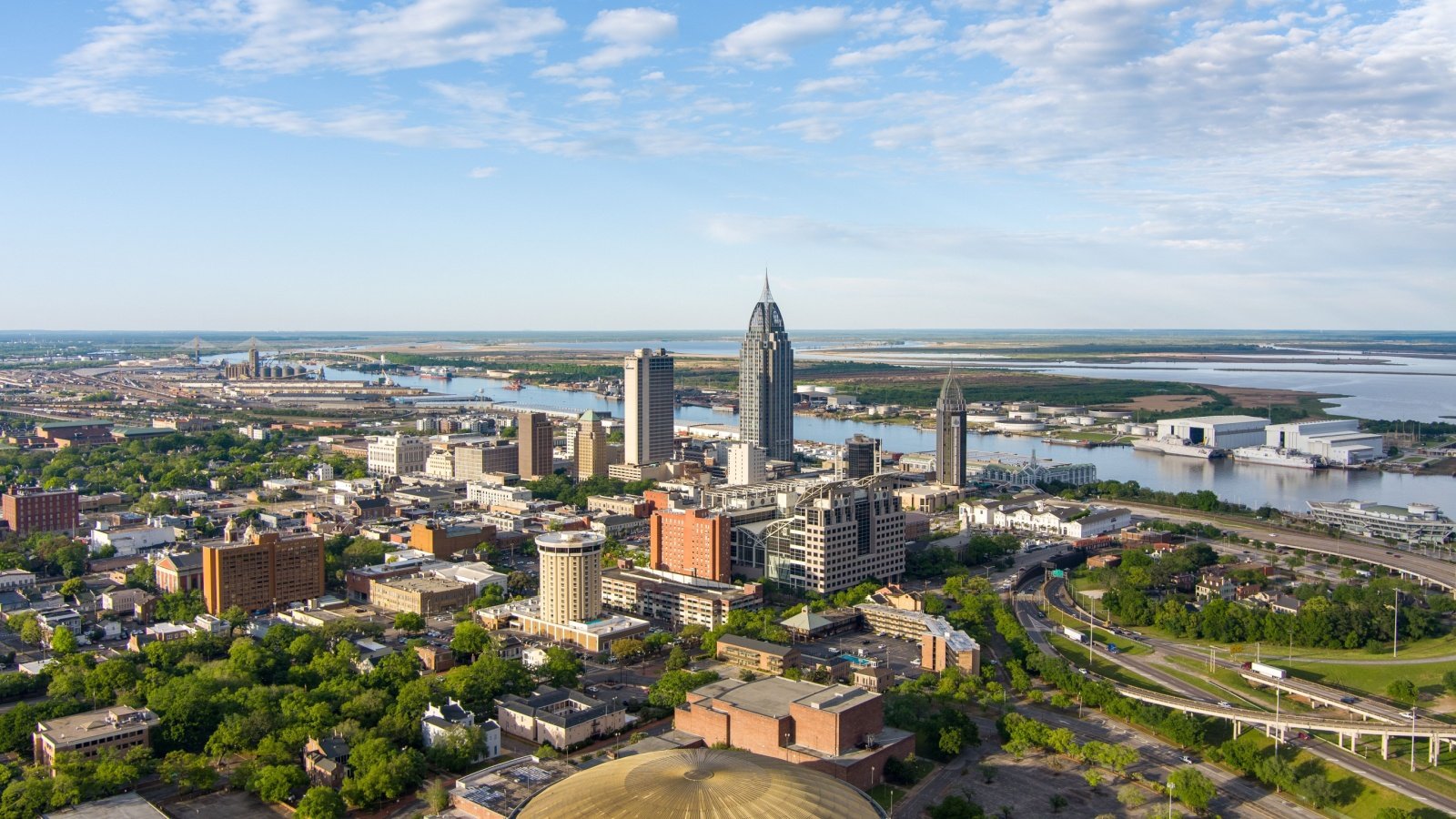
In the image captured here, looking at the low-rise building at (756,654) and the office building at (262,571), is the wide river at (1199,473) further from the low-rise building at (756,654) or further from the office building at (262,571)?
the office building at (262,571)

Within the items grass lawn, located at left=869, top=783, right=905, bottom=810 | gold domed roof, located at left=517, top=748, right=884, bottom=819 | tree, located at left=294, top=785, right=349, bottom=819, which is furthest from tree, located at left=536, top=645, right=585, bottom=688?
gold domed roof, located at left=517, top=748, right=884, bottom=819

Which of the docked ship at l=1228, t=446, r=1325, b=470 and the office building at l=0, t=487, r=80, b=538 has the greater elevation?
the office building at l=0, t=487, r=80, b=538

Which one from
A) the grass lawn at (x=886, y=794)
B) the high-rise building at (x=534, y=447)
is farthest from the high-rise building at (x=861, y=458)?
the grass lawn at (x=886, y=794)

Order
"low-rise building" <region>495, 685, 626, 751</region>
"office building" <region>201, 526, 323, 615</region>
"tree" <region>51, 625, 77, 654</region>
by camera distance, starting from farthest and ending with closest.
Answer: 1. "office building" <region>201, 526, 323, 615</region>
2. "tree" <region>51, 625, 77, 654</region>
3. "low-rise building" <region>495, 685, 626, 751</region>

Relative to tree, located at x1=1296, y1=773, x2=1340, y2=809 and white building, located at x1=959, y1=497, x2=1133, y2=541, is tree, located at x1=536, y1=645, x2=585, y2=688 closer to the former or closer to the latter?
tree, located at x1=1296, y1=773, x2=1340, y2=809

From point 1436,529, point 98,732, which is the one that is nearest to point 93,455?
point 98,732

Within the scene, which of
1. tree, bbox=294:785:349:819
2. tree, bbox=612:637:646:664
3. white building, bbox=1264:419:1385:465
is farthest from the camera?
white building, bbox=1264:419:1385:465

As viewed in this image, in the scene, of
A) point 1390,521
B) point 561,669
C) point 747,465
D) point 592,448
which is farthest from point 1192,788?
point 592,448
